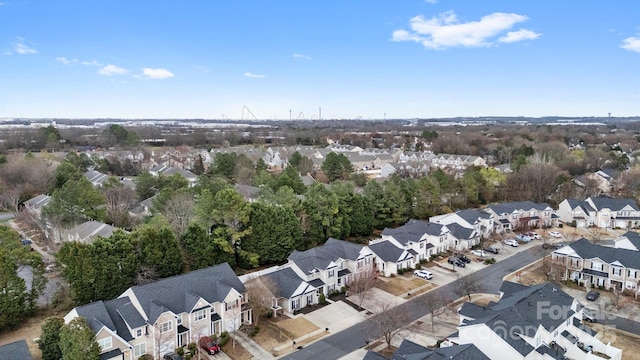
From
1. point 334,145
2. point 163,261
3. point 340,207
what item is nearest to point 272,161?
point 334,145

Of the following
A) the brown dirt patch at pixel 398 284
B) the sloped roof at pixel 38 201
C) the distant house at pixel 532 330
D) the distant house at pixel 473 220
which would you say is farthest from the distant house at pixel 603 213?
the sloped roof at pixel 38 201

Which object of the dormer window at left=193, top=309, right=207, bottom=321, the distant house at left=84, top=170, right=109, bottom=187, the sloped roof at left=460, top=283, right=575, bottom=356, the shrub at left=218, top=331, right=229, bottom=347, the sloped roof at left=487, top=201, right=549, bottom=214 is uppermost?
the distant house at left=84, top=170, right=109, bottom=187

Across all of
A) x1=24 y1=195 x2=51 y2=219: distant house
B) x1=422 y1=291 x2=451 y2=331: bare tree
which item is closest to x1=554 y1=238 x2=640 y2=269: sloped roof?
x1=422 y1=291 x2=451 y2=331: bare tree

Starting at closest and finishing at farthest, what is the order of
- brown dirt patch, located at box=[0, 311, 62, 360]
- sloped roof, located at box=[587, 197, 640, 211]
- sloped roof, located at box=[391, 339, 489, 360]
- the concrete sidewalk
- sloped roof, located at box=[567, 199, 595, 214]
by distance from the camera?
sloped roof, located at box=[391, 339, 489, 360], the concrete sidewalk, brown dirt patch, located at box=[0, 311, 62, 360], sloped roof, located at box=[587, 197, 640, 211], sloped roof, located at box=[567, 199, 595, 214]

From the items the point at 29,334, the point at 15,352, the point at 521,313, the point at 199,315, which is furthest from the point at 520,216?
the point at 15,352

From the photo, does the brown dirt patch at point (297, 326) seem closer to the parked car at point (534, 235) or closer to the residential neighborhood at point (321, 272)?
the residential neighborhood at point (321, 272)

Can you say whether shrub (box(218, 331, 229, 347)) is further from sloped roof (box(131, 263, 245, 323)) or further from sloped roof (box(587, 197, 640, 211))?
sloped roof (box(587, 197, 640, 211))

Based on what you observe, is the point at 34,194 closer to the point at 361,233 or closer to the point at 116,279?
the point at 116,279
